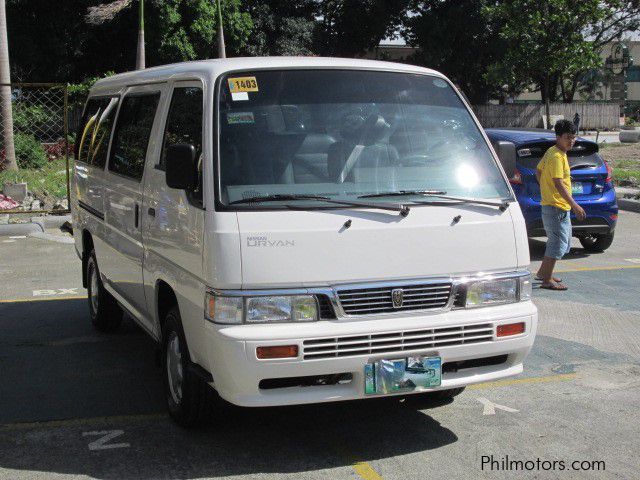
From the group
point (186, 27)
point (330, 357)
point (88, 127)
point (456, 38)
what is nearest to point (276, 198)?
point (330, 357)

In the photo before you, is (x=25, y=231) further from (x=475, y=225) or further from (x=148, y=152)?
(x=475, y=225)

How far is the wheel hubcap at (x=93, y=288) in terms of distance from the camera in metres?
7.89

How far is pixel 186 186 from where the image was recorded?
4871 millimetres

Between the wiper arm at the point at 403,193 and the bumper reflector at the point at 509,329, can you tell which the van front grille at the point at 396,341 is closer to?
the bumper reflector at the point at 509,329

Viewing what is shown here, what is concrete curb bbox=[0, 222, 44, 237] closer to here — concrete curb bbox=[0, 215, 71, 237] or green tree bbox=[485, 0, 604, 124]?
concrete curb bbox=[0, 215, 71, 237]

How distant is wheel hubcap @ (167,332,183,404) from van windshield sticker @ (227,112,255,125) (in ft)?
4.32

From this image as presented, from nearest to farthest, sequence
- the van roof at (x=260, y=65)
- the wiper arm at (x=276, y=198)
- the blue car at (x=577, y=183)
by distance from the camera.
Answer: the wiper arm at (x=276, y=198) → the van roof at (x=260, y=65) → the blue car at (x=577, y=183)

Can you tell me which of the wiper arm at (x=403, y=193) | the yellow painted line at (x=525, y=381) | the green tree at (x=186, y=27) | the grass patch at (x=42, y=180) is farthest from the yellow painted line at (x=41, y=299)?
the green tree at (x=186, y=27)

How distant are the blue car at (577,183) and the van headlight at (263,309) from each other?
23.4 feet

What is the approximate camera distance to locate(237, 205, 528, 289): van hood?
178 inches

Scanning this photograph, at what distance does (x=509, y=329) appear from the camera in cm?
495

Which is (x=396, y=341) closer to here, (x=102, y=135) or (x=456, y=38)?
(x=102, y=135)

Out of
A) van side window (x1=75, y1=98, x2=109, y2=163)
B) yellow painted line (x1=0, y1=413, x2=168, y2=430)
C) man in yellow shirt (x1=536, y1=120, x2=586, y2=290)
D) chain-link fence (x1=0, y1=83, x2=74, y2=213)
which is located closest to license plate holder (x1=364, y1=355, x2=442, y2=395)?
yellow painted line (x1=0, y1=413, x2=168, y2=430)

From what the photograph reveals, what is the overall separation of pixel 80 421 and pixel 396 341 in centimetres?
216
